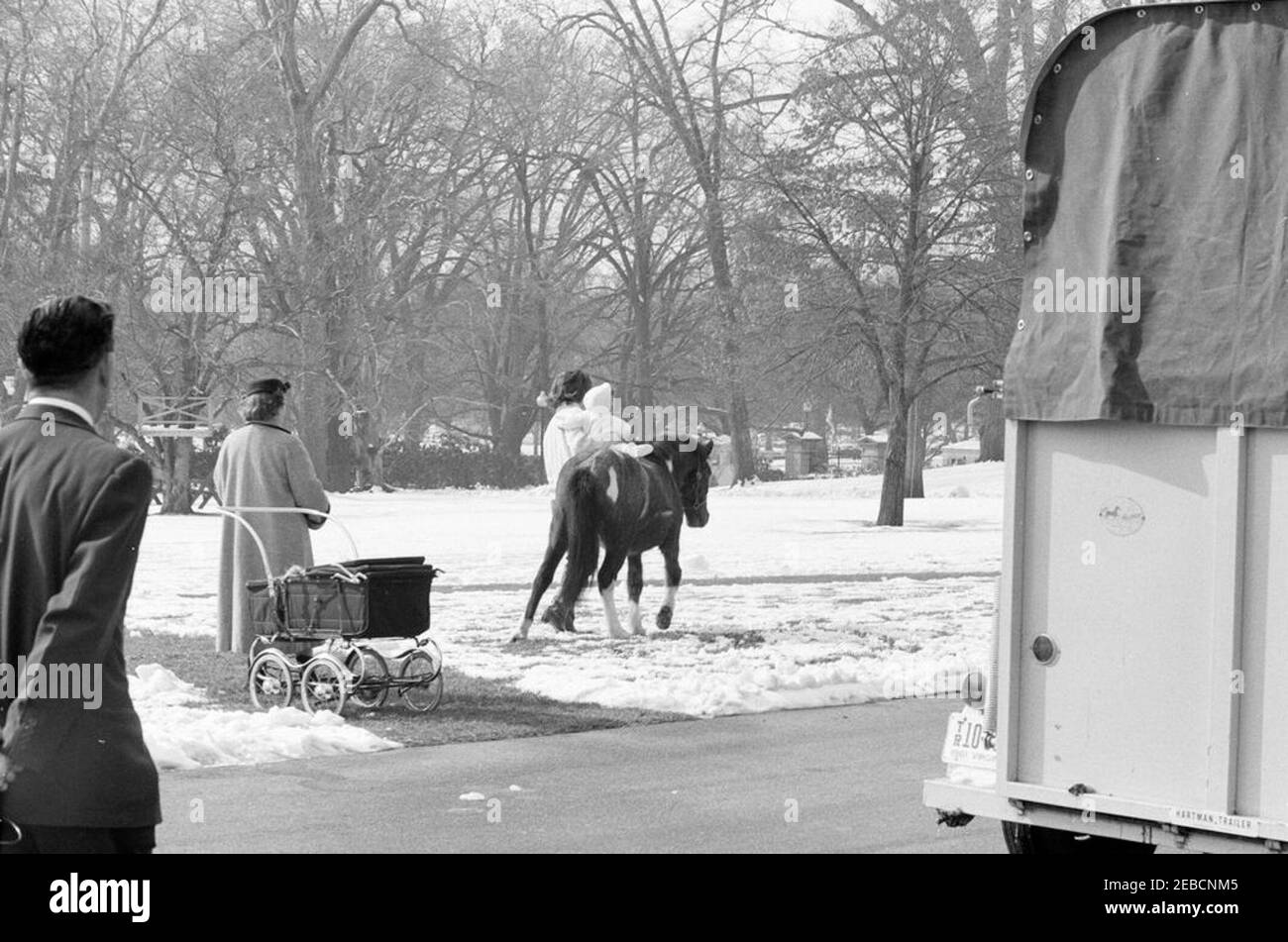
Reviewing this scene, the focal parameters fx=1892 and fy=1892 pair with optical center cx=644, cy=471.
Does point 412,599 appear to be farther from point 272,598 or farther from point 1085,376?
point 1085,376

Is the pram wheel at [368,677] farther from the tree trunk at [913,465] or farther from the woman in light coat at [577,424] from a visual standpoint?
the tree trunk at [913,465]

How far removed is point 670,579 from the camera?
52.4ft

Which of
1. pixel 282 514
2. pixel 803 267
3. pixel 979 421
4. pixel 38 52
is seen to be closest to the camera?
pixel 282 514

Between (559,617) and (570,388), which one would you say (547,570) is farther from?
(570,388)

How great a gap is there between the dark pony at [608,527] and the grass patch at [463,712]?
1865mm

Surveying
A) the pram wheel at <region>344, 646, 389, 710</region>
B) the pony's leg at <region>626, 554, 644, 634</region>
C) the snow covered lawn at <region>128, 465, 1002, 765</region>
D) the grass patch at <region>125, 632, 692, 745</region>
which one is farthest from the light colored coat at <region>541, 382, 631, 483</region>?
the pram wheel at <region>344, 646, 389, 710</region>

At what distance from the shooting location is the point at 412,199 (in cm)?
4034

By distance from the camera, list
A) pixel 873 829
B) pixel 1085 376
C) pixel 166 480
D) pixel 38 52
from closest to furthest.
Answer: pixel 1085 376
pixel 873 829
pixel 166 480
pixel 38 52

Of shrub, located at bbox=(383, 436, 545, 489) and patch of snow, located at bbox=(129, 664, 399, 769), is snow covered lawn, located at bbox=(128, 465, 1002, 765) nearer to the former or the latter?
patch of snow, located at bbox=(129, 664, 399, 769)

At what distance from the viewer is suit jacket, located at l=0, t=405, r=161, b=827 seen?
3.94 metres

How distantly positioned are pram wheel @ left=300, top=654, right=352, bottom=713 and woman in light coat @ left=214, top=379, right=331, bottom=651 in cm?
121

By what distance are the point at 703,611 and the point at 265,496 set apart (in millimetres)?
6422

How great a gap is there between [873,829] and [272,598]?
170 inches
